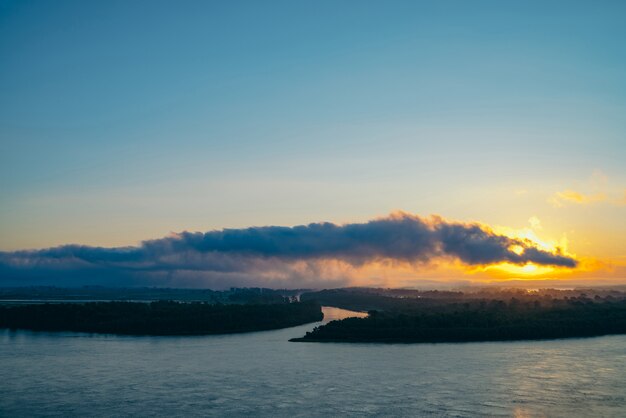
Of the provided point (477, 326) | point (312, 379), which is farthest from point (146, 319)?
point (312, 379)

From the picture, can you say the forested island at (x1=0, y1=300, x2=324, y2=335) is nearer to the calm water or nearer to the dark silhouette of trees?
the calm water

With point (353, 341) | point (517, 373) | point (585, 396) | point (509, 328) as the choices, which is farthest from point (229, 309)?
point (585, 396)

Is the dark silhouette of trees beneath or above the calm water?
above

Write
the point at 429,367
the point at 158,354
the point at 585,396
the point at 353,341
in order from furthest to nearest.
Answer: the point at 353,341 < the point at 158,354 < the point at 429,367 < the point at 585,396

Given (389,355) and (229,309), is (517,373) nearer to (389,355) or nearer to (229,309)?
(389,355)

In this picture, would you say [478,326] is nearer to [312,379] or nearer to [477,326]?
[477,326]

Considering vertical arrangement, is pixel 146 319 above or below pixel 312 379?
above

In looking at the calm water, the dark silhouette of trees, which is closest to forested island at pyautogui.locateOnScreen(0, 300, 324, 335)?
the calm water
